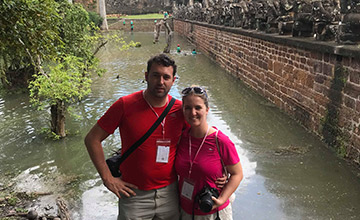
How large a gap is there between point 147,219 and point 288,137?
4784mm

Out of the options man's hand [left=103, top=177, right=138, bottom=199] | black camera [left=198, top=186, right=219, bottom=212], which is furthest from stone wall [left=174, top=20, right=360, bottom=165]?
man's hand [left=103, top=177, right=138, bottom=199]

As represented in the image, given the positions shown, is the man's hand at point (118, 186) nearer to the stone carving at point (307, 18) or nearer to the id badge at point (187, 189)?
the id badge at point (187, 189)

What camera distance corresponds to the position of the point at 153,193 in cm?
233

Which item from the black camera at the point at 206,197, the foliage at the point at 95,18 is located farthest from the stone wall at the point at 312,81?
the foliage at the point at 95,18

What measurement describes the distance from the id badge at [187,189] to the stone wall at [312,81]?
3.71 meters

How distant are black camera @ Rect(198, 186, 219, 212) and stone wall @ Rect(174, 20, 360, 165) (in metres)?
3.68

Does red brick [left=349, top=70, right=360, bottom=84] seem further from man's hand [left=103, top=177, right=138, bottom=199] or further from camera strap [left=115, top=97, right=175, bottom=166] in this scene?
man's hand [left=103, top=177, right=138, bottom=199]

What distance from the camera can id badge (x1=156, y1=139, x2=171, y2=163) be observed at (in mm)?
2268

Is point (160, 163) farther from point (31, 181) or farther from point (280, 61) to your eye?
point (280, 61)

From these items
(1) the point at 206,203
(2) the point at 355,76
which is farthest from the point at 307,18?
(1) the point at 206,203

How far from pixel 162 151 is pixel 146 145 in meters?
0.11

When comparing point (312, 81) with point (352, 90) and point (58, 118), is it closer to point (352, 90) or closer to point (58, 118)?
point (352, 90)

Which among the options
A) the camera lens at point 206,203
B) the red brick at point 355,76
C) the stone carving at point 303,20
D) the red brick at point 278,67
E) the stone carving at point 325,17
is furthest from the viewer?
the red brick at point 278,67

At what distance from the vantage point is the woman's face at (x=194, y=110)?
2193 mm
